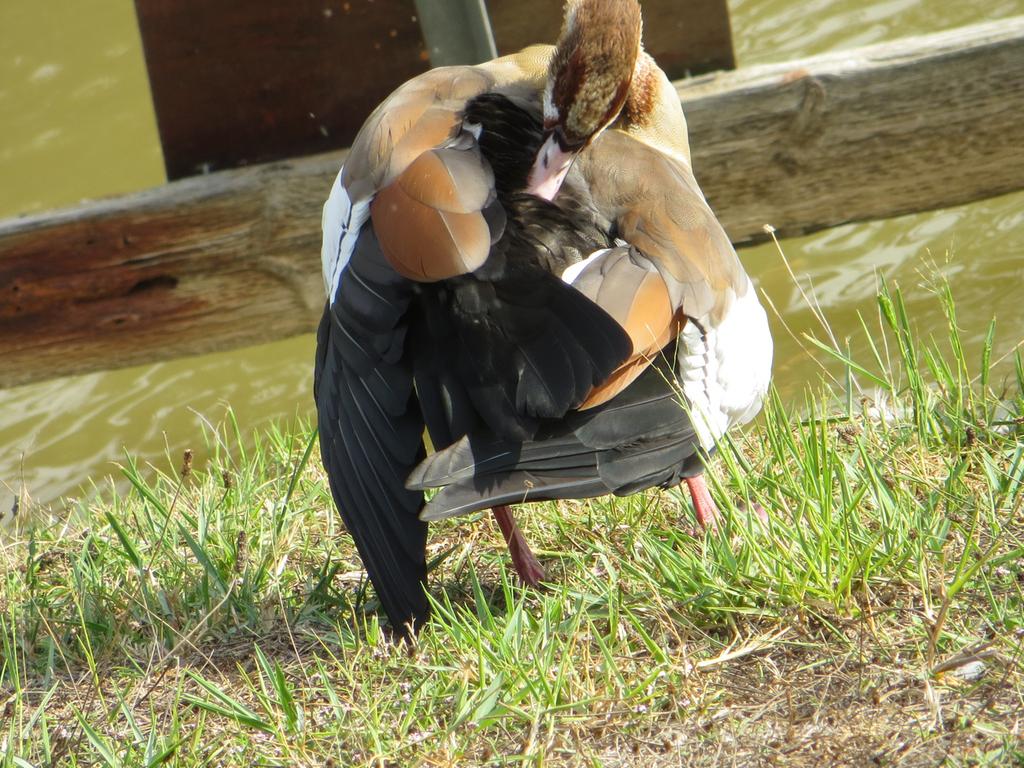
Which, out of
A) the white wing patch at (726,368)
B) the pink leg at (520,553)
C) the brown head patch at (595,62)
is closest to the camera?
the white wing patch at (726,368)

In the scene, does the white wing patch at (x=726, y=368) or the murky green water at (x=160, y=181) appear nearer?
the white wing patch at (x=726, y=368)

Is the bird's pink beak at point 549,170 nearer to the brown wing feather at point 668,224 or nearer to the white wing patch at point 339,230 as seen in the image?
the brown wing feather at point 668,224

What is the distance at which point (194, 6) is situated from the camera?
4934 millimetres

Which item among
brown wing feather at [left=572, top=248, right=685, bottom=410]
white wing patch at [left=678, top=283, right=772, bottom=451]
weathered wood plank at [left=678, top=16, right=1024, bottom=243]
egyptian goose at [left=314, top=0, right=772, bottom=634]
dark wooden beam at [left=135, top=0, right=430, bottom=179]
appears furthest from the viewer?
dark wooden beam at [left=135, top=0, right=430, bottom=179]

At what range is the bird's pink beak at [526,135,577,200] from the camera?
10.2 ft

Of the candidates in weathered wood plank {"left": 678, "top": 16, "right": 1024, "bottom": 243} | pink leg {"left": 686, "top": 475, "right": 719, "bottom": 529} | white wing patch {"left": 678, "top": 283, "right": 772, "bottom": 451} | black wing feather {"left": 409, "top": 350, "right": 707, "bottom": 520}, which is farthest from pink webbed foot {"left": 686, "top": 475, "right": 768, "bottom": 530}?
weathered wood plank {"left": 678, "top": 16, "right": 1024, "bottom": 243}

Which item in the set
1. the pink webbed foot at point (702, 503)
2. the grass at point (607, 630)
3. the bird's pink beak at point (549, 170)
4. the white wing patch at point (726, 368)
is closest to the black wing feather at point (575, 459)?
the white wing patch at point (726, 368)

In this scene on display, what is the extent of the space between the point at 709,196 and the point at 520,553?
7.70 ft

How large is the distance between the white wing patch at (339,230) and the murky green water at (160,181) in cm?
80

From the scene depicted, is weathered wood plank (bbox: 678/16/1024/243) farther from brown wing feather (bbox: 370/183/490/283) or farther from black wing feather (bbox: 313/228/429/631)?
black wing feather (bbox: 313/228/429/631)

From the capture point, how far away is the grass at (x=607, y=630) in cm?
226

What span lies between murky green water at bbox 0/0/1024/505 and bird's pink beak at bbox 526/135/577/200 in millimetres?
1416

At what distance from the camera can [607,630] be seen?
271 centimetres

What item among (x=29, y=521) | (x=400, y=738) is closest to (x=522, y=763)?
(x=400, y=738)
